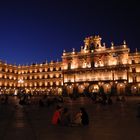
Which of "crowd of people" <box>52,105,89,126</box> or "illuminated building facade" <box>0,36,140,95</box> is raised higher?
"illuminated building facade" <box>0,36,140,95</box>

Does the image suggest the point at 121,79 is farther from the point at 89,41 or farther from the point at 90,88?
the point at 89,41

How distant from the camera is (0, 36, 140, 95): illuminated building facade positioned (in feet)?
231

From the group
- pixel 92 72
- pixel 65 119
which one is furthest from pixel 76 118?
pixel 92 72

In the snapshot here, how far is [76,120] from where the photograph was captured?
13.4 metres

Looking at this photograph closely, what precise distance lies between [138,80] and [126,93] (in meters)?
6.17

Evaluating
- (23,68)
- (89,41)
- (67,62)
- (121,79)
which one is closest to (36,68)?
(23,68)

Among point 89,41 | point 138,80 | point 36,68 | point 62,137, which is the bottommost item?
point 62,137

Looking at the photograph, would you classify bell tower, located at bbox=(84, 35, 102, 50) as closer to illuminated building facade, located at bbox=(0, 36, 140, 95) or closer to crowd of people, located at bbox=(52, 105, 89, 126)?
illuminated building facade, located at bbox=(0, 36, 140, 95)

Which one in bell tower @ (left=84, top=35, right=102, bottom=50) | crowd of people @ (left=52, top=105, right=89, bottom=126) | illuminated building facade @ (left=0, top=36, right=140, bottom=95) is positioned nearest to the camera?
crowd of people @ (left=52, top=105, right=89, bottom=126)

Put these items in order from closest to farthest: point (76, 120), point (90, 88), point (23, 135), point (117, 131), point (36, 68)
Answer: point (23, 135) < point (117, 131) < point (76, 120) < point (90, 88) < point (36, 68)

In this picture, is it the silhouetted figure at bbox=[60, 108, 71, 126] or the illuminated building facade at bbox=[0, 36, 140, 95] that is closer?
the silhouetted figure at bbox=[60, 108, 71, 126]

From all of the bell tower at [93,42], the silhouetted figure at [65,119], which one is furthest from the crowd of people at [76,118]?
the bell tower at [93,42]

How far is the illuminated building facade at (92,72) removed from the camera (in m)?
70.3

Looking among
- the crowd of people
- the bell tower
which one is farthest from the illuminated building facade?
the crowd of people
